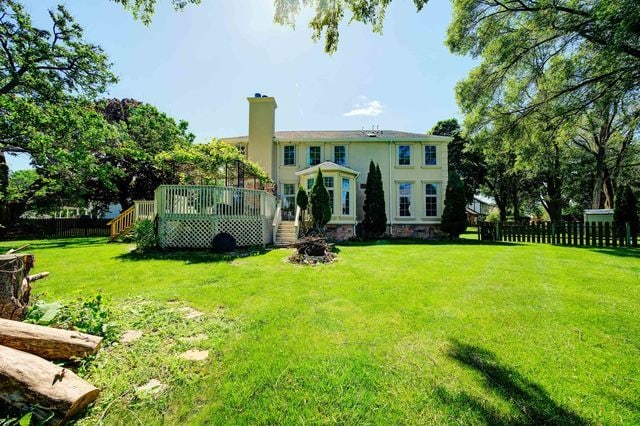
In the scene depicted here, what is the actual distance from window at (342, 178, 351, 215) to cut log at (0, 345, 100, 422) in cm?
1315

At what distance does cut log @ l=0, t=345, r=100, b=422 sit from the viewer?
1658mm

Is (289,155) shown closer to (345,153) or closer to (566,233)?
(345,153)

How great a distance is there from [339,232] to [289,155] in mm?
5973

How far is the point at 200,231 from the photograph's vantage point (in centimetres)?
959

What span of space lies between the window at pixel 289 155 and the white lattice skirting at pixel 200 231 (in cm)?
694

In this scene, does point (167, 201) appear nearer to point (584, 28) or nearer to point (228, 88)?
point (228, 88)

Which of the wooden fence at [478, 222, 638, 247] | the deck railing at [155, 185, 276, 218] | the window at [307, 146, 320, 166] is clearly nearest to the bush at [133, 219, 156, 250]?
the deck railing at [155, 185, 276, 218]

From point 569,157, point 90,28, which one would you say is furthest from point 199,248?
point 569,157

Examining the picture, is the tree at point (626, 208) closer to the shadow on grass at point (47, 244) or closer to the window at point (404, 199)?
the window at point (404, 199)

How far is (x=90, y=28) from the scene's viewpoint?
12.3 meters

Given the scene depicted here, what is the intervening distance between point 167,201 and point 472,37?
12.4 metres

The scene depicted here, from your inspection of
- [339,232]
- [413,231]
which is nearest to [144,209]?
[339,232]

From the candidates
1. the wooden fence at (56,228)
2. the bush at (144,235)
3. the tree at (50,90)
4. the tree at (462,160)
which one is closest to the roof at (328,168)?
the bush at (144,235)

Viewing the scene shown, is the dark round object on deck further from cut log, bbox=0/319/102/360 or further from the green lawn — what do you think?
cut log, bbox=0/319/102/360
